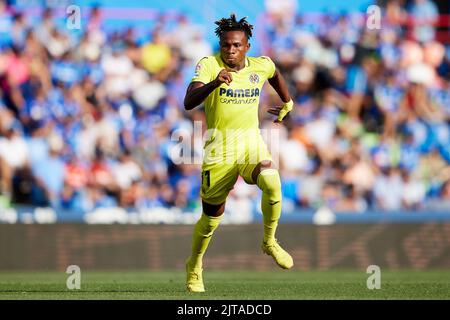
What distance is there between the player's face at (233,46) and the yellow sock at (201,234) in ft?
5.26

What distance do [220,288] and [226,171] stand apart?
58.8 inches

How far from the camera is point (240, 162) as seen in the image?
403 inches

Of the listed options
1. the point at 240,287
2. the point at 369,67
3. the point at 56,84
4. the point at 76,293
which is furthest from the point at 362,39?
the point at 76,293

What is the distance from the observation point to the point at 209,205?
10.3 m

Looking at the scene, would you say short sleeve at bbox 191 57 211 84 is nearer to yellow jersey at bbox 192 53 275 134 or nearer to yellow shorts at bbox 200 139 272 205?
yellow jersey at bbox 192 53 275 134

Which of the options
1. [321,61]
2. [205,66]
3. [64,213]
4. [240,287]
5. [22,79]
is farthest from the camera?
[321,61]

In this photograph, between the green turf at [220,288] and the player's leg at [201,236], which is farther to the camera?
the player's leg at [201,236]

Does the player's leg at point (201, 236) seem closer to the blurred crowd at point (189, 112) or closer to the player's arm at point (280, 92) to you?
the player's arm at point (280, 92)

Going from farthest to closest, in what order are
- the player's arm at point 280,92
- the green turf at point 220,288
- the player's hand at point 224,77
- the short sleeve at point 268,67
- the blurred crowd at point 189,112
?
the blurred crowd at point 189,112
the player's arm at point 280,92
the short sleeve at point 268,67
the green turf at point 220,288
the player's hand at point 224,77

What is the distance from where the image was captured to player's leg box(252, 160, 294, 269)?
9.88 m

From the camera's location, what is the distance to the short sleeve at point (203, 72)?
9.88 m

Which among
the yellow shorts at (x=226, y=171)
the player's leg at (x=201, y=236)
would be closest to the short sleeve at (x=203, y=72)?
the yellow shorts at (x=226, y=171)

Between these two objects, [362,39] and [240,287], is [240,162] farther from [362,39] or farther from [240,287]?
[362,39]

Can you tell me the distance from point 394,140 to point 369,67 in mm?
1527
